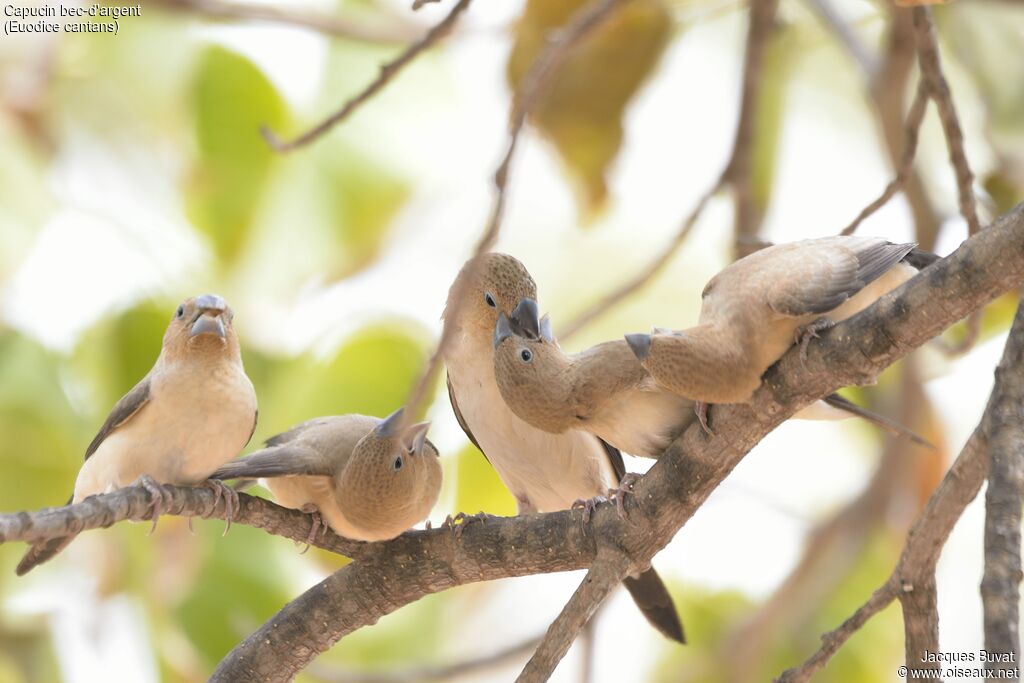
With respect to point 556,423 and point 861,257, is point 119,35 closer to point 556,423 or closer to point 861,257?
point 556,423

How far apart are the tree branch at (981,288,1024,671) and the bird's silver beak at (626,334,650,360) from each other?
37 centimetres

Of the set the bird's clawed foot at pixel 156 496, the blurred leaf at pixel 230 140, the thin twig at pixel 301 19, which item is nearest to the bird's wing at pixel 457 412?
the bird's clawed foot at pixel 156 496

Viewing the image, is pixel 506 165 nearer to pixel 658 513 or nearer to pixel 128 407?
pixel 658 513

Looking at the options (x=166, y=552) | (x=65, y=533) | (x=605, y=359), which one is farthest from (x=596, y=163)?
(x=65, y=533)

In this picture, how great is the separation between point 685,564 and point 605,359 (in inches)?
93.5

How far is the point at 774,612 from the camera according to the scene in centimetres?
295

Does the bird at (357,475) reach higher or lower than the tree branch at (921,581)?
higher

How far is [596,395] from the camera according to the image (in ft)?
4.73

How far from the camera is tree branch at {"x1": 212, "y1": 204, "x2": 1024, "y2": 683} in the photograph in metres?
1.11

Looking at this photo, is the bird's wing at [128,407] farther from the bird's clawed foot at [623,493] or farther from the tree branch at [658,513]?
the bird's clawed foot at [623,493]

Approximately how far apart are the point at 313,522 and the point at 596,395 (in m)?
0.45

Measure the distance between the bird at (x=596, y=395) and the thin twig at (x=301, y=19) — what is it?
1353 millimetres

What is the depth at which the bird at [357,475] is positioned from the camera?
4.87 ft

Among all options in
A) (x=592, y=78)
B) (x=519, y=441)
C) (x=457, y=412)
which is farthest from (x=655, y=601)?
(x=592, y=78)
